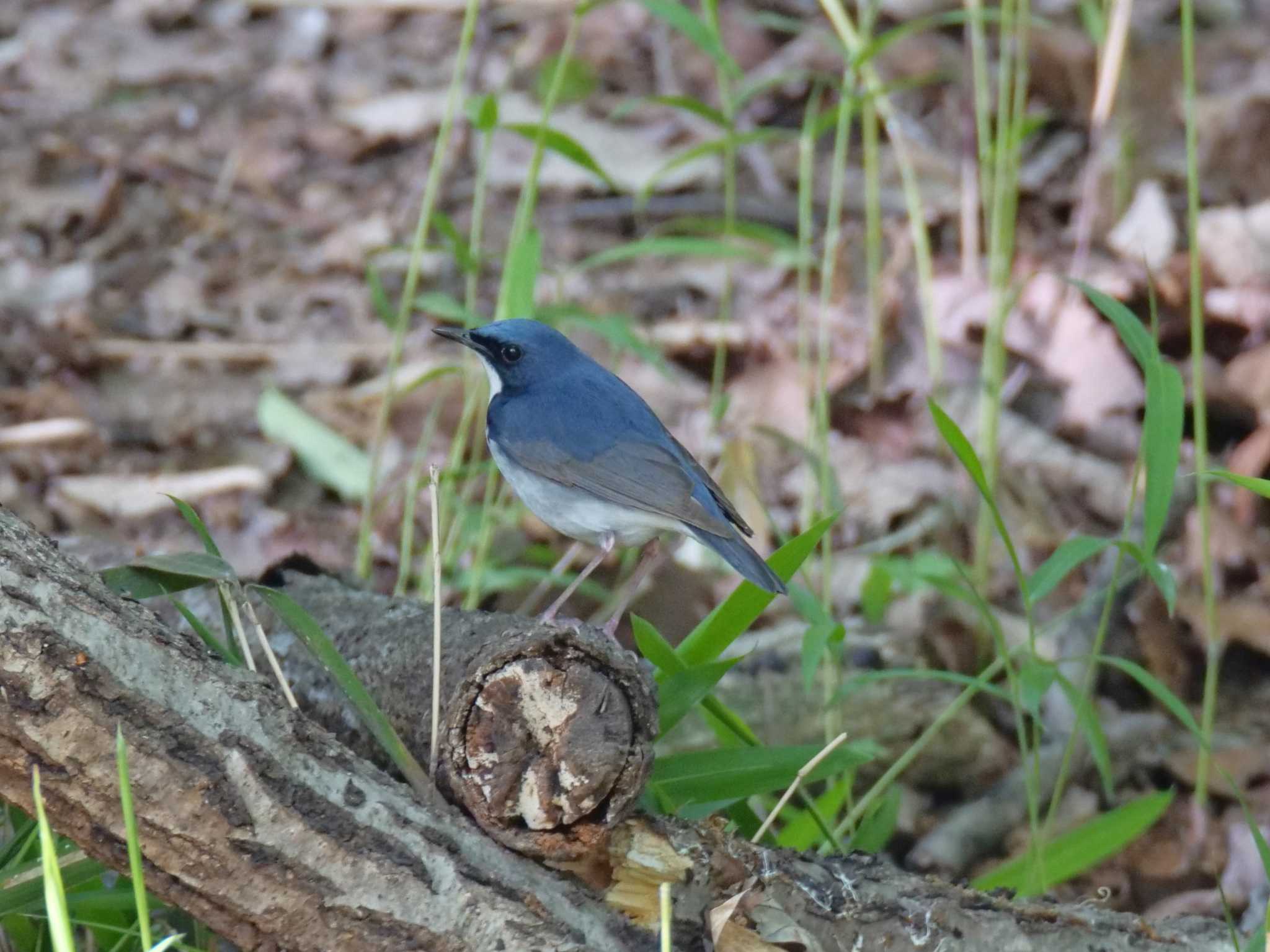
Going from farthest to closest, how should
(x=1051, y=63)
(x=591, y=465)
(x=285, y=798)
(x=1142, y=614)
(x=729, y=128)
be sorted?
(x=1051, y=63) < (x=1142, y=614) < (x=729, y=128) < (x=591, y=465) < (x=285, y=798)

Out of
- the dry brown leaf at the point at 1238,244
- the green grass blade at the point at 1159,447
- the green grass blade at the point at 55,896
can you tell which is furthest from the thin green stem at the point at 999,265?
the green grass blade at the point at 55,896

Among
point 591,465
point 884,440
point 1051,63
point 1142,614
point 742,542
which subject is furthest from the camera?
point 1051,63

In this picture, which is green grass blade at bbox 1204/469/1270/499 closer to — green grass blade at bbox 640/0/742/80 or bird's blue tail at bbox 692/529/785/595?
bird's blue tail at bbox 692/529/785/595

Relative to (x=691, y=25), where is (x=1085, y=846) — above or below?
below

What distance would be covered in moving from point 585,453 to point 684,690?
918mm

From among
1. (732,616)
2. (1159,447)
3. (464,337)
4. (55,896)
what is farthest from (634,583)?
(55,896)

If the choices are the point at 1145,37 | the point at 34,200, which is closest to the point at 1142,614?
the point at 1145,37

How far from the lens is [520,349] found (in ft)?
12.5

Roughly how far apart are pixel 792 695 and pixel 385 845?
201cm

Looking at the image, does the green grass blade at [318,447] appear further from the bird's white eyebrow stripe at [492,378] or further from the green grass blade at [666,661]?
the green grass blade at [666,661]

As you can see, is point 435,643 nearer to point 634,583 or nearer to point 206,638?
point 206,638

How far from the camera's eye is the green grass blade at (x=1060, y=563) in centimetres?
288

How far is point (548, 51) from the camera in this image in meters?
8.21

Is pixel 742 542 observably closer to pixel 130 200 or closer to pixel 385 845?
pixel 385 845
